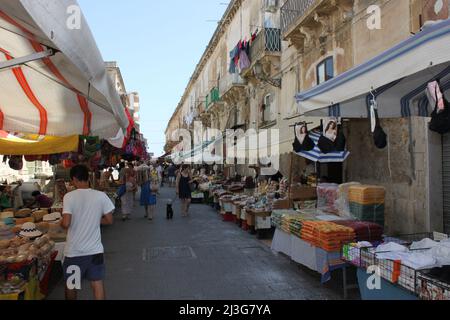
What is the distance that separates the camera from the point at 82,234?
423cm

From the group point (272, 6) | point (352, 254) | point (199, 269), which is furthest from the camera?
point (272, 6)

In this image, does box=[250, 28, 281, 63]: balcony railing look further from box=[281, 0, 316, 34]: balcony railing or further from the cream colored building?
box=[281, 0, 316, 34]: balcony railing

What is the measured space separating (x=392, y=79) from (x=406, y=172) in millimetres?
4011

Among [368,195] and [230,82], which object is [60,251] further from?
[230,82]

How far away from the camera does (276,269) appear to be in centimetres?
698

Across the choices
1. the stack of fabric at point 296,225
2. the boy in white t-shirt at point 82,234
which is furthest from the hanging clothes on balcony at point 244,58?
the boy in white t-shirt at point 82,234

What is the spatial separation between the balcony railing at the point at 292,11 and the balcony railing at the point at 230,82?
649cm

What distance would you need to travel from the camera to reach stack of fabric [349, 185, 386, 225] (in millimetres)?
6418

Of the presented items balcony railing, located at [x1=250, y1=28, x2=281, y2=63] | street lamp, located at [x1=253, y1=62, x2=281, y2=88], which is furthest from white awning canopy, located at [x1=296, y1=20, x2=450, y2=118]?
street lamp, located at [x1=253, y1=62, x2=281, y2=88]

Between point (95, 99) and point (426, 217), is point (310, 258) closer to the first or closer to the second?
point (426, 217)

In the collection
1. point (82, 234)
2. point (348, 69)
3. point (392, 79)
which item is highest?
point (348, 69)

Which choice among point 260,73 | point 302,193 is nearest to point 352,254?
point 302,193
